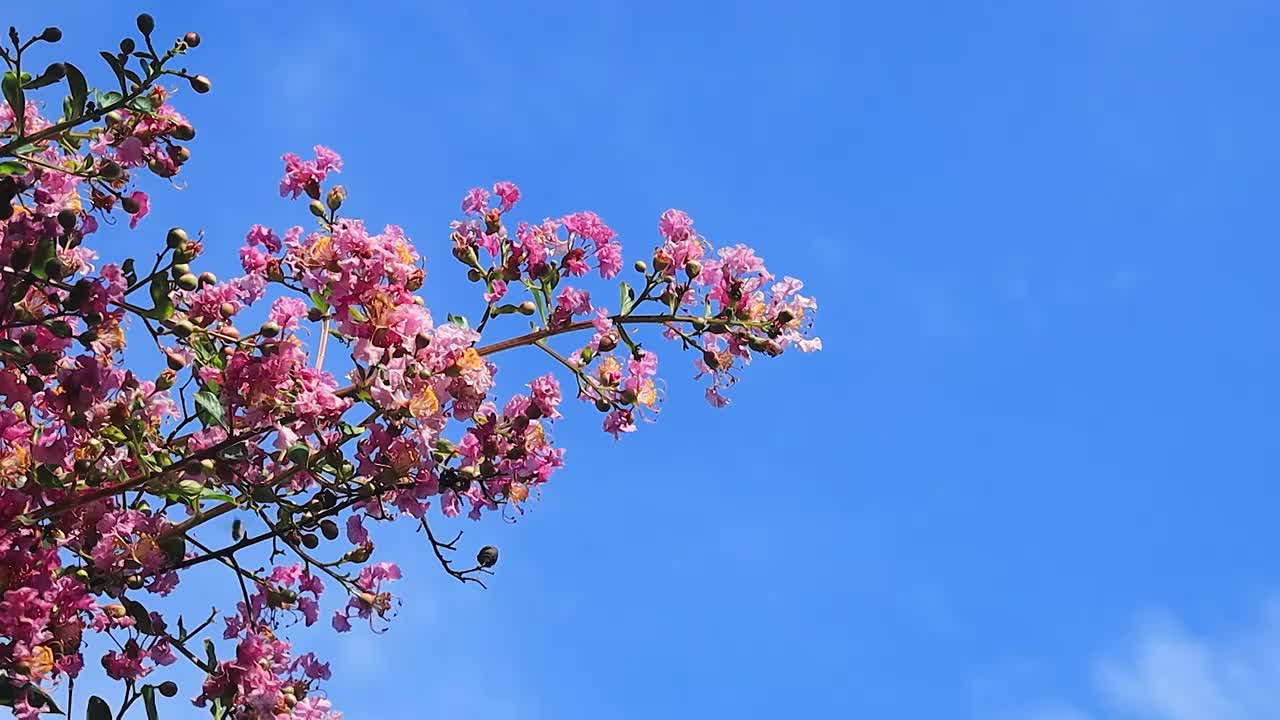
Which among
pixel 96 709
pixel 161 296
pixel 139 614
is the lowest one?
pixel 96 709

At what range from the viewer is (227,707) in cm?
365

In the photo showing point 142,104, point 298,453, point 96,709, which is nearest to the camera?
point 298,453

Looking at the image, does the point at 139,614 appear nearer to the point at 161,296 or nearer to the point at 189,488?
the point at 189,488

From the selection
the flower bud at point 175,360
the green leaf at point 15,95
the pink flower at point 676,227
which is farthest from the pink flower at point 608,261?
the green leaf at point 15,95

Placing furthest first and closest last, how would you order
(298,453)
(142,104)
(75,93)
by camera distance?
1. (142,104)
2. (75,93)
3. (298,453)

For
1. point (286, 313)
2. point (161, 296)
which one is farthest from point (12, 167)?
point (286, 313)

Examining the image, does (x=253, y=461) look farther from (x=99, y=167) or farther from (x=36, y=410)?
(x=99, y=167)

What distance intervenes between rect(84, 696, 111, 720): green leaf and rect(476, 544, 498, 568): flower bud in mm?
972

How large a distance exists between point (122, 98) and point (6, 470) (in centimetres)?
90

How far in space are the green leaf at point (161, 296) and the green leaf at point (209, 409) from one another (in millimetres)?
205

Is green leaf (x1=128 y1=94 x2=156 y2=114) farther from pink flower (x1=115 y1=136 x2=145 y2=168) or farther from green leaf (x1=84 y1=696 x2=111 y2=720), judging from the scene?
green leaf (x1=84 y1=696 x2=111 y2=720)

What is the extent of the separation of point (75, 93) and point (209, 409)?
2.64 feet

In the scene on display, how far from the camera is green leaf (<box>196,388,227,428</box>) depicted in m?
3.12

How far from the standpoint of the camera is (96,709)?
3492 millimetres
